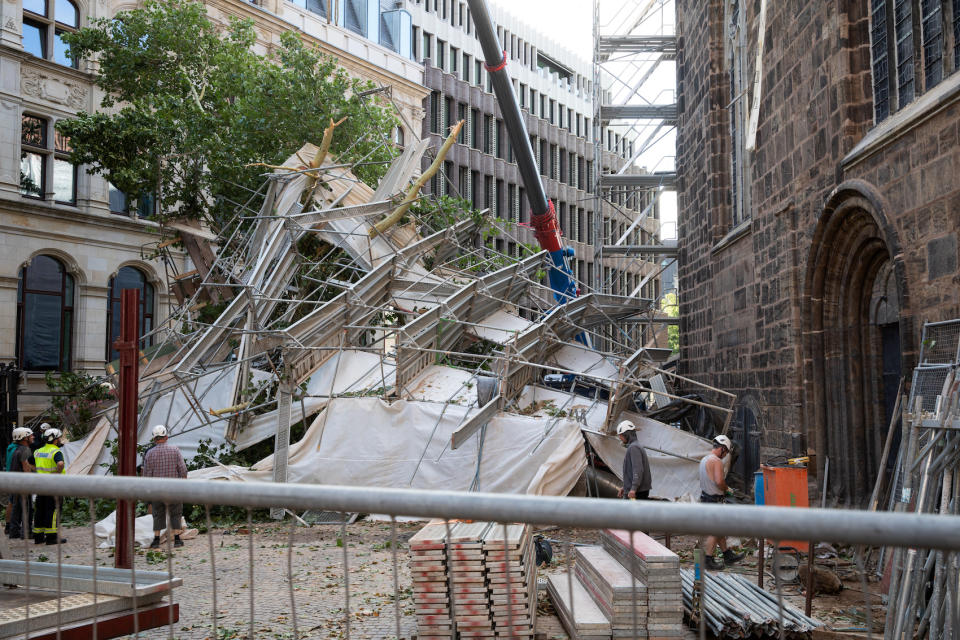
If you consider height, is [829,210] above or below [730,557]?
above

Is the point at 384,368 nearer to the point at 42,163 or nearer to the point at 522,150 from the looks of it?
the point at 522,150

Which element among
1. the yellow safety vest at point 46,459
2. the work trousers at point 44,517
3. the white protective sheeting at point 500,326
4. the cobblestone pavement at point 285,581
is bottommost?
the cobblestone pavement at point 285,581

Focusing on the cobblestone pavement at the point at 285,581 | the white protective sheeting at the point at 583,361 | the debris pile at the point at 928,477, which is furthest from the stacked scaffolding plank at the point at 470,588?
the white protective sheeting at the point at 583,361

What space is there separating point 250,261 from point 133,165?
225 inches

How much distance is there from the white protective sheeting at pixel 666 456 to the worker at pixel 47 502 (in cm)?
758

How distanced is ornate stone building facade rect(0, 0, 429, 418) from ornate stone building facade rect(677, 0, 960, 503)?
12967 mm

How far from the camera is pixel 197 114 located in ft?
69.4

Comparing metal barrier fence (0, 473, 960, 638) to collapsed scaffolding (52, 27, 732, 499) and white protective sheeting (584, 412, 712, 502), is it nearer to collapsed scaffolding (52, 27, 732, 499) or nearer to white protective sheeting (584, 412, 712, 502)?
collapsed scaffolding (52, 27, 732, 499)

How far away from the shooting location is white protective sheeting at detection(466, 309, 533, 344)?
17500 mm

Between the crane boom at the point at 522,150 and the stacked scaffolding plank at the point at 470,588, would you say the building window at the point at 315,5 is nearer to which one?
the crane boom at the point at 522,150

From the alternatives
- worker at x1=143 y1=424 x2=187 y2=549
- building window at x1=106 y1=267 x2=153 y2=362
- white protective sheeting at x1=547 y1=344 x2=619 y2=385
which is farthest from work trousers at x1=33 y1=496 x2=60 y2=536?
building window at x1=106 y1=267 x2=153 y2=362

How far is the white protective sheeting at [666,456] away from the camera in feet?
46.1

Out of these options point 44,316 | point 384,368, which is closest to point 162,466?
point 384,368

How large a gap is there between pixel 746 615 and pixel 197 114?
59.5 feet
